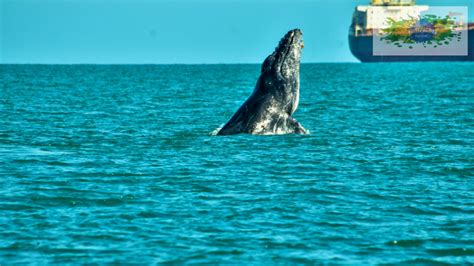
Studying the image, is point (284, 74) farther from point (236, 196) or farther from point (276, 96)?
point (236, 196)

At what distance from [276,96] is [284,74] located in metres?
0.82

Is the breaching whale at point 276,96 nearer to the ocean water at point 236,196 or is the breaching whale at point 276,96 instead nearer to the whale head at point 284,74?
the whale head at point 284,74

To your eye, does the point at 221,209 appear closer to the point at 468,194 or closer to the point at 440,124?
the point at 468,194

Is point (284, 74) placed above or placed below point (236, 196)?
above

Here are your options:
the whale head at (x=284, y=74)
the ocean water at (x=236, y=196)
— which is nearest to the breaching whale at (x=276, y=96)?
the whale head at (x=284, y=74)

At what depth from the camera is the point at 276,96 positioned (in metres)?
24.4

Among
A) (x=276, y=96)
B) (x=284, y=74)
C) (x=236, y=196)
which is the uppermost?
(x=284, y=74)

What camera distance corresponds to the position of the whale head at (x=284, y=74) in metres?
24.5

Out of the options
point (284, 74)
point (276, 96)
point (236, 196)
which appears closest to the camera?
point (236, 196)

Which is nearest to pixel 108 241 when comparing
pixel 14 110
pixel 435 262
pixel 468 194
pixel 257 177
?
pixel 435 262

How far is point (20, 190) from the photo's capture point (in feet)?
57.6

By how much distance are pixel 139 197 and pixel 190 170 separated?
3.36 metres

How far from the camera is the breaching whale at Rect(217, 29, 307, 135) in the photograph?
2448 centimetres

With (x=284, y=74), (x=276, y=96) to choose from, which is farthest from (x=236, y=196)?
(x=284, y=74)
